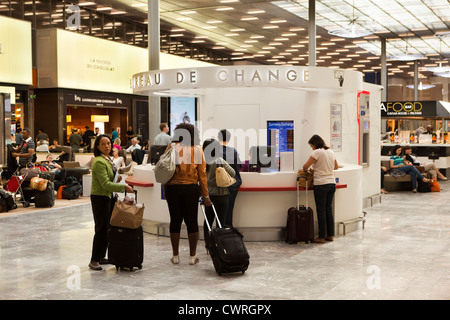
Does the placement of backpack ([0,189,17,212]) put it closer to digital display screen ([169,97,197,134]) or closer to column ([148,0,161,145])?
column ([148,0,161,145])

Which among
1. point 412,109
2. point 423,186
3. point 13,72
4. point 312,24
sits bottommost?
point 423,186


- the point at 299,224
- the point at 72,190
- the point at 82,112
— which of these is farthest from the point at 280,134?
the point at 82,112

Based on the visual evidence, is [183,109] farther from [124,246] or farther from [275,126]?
[124,246]

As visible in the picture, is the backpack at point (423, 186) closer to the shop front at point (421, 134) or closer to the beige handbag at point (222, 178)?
the shop front at point (421, 134)

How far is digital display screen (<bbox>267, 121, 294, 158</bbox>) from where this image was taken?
927 centimetres

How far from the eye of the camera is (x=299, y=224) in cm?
727

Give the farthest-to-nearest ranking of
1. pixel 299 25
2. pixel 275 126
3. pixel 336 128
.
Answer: pixel 299 25 < pixel 336 128 < pixel 275 126

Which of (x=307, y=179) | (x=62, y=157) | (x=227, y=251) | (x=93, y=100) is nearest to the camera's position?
(x=227, y=251)

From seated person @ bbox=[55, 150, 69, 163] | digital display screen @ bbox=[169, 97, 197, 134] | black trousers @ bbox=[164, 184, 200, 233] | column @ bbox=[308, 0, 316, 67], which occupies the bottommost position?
black trousers @ bbox=[164, 184, 200, 233]

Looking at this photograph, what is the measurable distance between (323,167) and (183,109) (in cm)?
483

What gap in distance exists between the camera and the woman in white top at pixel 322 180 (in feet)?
23.9

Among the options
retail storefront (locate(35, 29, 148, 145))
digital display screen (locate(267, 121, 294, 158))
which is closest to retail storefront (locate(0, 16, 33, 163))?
retail storefront (locate(35, 29, 148, 145))

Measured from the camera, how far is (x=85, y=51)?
1898cm

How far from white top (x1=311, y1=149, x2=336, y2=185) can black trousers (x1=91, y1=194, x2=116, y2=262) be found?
271cm
